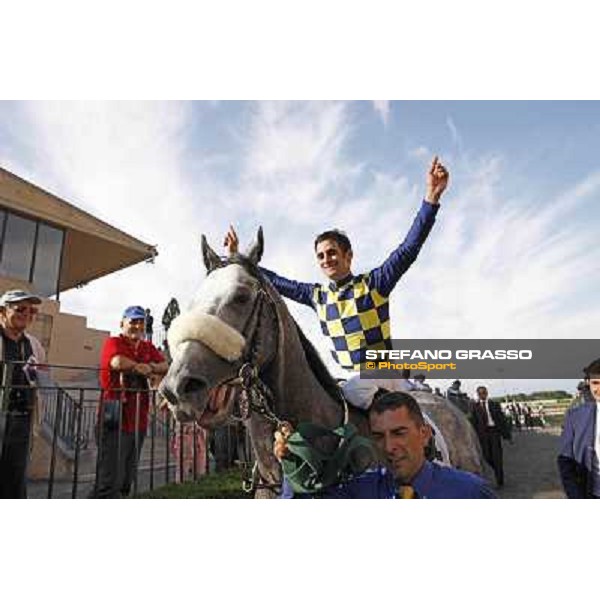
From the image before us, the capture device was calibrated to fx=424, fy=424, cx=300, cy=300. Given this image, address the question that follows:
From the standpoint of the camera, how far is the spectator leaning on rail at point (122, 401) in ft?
11.1

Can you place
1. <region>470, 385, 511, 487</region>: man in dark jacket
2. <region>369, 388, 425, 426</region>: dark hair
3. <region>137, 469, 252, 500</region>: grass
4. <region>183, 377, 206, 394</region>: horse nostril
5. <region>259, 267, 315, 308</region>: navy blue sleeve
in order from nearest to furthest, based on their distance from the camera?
1. <region>183, 377, 206, 394</region>: horse nostril
2. <region>369, 388, 425, 426</region>: dark hair
3. <region>259, 267, 315, 308</region>: navy blue sleeve
4. <region>470, 385, 511, 487</region>: man in dark jacket
5. <region>137, 469, 252, 500</region>: grass

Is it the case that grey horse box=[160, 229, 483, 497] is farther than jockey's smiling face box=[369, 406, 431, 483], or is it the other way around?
jockey's smiling face box=[369, 406, 431, 483]

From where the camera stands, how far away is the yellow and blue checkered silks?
253 centimetres

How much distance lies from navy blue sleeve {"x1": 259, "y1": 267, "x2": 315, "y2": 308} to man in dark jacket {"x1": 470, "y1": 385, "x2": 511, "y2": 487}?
1.27 m

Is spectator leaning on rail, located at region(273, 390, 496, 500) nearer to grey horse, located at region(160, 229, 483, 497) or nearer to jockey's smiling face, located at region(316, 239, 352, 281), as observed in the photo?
grey horse, located at region(160, 229, 483, 497)

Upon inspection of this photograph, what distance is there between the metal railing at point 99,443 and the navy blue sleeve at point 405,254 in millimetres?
1484

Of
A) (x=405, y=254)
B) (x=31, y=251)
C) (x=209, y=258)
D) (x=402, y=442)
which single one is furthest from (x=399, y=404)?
(x=31, y=251)

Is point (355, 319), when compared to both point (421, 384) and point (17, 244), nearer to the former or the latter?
point (421, 384)

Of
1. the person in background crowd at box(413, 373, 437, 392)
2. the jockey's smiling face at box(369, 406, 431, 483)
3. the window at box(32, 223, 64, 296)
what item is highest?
the window at box(32, 223, 64, 296)

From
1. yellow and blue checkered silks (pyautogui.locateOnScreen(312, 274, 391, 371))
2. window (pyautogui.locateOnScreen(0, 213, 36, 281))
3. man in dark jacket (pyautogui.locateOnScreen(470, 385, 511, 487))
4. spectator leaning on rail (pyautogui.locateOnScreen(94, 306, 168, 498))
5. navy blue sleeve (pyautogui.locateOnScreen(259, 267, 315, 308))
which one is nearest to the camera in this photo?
yellow and blue checkered silks (pyautogui.locateOnScreen(312, 274, 391, 371))

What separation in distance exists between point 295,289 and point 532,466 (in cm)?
191

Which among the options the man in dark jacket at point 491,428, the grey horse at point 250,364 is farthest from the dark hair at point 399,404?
the man in dark jacket at point 491,428

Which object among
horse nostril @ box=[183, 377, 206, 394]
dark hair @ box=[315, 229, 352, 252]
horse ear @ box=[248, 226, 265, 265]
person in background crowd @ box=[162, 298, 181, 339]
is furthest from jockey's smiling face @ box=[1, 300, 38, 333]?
dark hair @ box=[315, 229, 352, 252]

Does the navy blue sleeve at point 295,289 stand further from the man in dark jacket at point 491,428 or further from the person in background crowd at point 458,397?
the man in dark jacket at point 491,428
